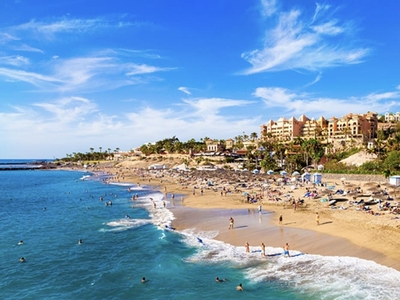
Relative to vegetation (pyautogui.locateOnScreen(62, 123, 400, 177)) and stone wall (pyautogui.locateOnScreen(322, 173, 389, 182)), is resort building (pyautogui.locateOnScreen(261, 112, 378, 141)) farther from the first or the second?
stone wall (pyautogui.locateOnScreen(322, 173, 389, 182))

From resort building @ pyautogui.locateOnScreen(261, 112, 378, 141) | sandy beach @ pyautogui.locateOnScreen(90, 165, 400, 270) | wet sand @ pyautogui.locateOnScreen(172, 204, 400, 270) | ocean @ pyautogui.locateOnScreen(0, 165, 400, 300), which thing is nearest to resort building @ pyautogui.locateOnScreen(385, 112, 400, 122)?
resort building @ pyautogui.locateOnScreen(261, 112, 378, 141)

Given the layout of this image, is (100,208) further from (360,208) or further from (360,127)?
(360,127)

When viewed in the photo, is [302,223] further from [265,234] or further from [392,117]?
A: [392,117]

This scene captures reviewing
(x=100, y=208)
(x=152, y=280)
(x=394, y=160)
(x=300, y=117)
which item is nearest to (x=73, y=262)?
(x=152, y=280)

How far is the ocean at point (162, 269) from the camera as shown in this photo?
53.9 feet

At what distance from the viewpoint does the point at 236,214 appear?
114 feet

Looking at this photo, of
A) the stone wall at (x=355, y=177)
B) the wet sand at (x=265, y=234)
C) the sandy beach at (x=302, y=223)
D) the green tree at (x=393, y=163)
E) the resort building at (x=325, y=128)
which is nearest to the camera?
the wet sand at (x=265, y=234)

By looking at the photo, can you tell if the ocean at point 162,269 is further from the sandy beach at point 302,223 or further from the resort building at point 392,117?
the resort building at point 392,117

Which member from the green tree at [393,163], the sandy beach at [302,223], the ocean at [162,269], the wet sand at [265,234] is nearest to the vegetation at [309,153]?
the green tree at [393,163]

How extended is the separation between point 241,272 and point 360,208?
19646 millimetres

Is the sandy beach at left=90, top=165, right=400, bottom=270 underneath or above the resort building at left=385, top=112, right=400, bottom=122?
underneath

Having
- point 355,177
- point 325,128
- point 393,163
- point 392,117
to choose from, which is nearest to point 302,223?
point 355,177

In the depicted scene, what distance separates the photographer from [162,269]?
786 inches

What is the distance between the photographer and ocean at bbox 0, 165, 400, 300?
1644cm
